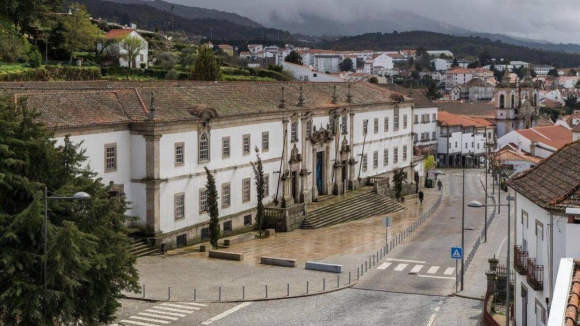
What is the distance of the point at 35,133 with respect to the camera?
27.3 meters

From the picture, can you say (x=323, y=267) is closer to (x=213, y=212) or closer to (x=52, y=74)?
(x=213, y=212)

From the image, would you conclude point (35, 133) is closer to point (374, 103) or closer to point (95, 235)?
point (95, 235)

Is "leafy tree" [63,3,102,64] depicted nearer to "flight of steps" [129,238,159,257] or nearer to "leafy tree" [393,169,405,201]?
"leafy tree" [393,169,405,201]

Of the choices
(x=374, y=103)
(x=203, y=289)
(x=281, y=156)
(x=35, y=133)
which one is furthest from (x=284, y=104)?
(x=35, y=133)

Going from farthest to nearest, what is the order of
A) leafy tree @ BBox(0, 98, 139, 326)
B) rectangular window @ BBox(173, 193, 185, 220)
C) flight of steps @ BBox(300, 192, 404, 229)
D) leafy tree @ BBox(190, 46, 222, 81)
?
leafy tree @ BBox(190, 46, 222, 81)
flight of steps @ BBox(300, 192, 404, 229)
rectangular window @ BBox(173, 193, 185, 220)
leafy tree @ BBox(0, 98, 139, 326)

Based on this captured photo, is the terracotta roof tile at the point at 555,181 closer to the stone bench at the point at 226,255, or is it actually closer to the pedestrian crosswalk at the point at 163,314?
the pedestrian crosswalk at the point at 163,314

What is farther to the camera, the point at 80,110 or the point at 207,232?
the point at 207,232

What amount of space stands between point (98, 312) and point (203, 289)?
876 cm

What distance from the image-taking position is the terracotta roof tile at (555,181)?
79.9 feet

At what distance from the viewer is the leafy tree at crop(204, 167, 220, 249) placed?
144ft

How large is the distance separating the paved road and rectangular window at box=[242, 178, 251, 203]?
1171 centimetres

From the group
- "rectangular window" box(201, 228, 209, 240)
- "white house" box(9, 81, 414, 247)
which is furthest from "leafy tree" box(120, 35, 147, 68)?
"rectangular window" box(201, 228, 209, 240)

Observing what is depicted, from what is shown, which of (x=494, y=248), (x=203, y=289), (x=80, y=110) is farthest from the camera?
(x=494, y=248)

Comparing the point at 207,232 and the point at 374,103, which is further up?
the point at 374,103
